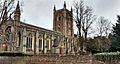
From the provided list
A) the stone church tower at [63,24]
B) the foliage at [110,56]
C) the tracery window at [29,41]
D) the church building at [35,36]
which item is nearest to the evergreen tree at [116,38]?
the foliage at [110,56]

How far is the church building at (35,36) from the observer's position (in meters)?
49.5

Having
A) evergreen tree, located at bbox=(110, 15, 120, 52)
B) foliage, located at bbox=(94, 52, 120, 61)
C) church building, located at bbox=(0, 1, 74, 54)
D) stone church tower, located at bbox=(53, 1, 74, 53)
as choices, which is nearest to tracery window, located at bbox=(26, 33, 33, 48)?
church building, located at bbox=(0, 1, 74, 54)

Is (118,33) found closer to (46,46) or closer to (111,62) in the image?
(111,62)

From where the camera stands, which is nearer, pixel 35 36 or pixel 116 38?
pixel 116 38

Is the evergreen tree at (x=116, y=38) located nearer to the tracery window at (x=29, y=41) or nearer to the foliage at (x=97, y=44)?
the foliage at (x=97, y=44)

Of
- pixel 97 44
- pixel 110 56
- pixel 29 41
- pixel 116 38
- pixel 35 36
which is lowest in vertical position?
pixel 110 56

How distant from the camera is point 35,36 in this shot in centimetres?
5744

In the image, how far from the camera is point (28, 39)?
56.1 meters

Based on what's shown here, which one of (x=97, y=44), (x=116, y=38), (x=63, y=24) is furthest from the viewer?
(x=63, y=24)

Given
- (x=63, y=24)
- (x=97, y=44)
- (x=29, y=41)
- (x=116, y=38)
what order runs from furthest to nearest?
(x=63, y=24)
(x=29, y=41)
(x=97, y=44)
(x=116, y=38)

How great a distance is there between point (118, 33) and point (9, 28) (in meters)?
30.0

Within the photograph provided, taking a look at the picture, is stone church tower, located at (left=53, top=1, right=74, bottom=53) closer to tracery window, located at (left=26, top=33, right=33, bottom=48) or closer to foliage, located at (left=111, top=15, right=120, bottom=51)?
tracery window, located at (left=26, top=33, right=33, bottom=48)

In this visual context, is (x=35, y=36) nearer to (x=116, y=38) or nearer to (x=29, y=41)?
(x=29, y=41)

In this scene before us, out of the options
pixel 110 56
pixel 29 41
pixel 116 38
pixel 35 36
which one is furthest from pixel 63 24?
pixel 110 56
